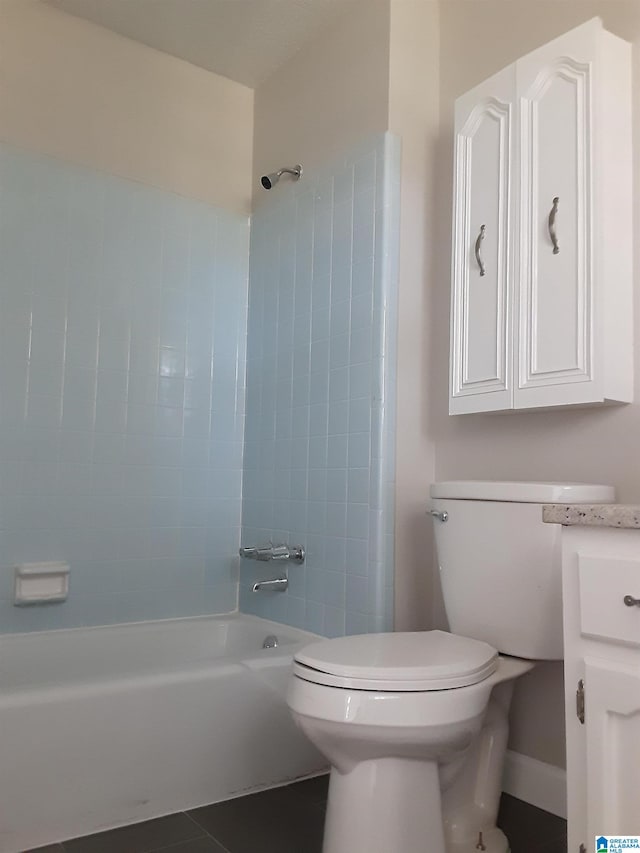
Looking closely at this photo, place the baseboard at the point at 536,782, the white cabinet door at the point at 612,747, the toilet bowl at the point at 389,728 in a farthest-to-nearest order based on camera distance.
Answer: the baseboard at the point at 536,782 < the toilet bowl at the point at 389,728 < the white cabinet door at the point at 612,747

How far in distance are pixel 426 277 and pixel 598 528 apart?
4.28 feet

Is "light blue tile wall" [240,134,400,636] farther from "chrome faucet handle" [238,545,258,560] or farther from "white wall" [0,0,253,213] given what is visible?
"white wall" [0,0,253,213]

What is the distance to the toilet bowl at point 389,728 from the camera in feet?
4.64

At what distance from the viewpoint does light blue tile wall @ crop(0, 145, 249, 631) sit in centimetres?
→ 241

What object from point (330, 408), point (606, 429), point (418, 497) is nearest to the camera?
point (606, 429)

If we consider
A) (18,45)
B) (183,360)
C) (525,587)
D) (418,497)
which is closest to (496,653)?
(525,587)

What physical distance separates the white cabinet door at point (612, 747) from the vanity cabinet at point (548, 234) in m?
0.70

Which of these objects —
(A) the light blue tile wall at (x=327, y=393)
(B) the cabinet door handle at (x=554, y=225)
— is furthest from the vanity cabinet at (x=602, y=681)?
(A) the light blue tile wall at (x=327, y=393)

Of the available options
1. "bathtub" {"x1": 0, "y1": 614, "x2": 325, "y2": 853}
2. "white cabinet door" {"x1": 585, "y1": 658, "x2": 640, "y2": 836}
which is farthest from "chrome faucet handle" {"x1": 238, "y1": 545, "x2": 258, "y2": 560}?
"white cabinet door" {"x1": 585, "y1": 658, "x2": 640, "y2": 836}

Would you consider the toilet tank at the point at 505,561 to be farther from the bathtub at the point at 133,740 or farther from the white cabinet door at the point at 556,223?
the bathtub at the point at 133,740

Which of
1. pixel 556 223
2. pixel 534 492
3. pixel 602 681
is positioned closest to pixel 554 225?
pixel 556 223

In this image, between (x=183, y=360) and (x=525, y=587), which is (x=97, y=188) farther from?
(x=525, y=587)

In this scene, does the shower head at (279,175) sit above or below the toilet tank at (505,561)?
above

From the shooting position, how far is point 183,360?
2.74 m
